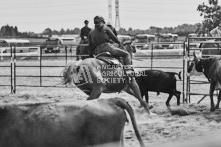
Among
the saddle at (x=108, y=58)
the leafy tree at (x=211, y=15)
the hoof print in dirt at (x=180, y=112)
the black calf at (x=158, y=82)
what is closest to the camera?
the saddle at (x=108, y=58)

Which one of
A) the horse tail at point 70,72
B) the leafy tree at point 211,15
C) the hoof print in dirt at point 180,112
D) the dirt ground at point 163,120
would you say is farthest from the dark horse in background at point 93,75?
the leafy tree at point 211,15

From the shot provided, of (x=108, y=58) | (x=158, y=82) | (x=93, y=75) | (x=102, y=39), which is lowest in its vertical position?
(x=158, y=82)

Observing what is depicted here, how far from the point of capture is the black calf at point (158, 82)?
10078 mm

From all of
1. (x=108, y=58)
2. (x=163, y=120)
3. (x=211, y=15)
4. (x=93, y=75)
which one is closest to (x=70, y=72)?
(x=93, y=75)

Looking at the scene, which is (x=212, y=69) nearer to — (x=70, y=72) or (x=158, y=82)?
(x=158, y=82)

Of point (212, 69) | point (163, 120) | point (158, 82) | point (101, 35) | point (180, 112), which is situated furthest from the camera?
point (158, 82)

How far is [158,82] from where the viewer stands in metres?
10.1

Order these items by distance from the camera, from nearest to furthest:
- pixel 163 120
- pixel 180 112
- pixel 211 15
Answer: pixel 163 120
pixel 180 112
pixel 211 15

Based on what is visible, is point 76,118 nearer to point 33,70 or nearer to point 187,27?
point 33,70

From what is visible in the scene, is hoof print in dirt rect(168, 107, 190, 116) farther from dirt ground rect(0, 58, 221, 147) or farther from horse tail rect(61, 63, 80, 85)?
horse tail rect(61, 63, 80, 85)

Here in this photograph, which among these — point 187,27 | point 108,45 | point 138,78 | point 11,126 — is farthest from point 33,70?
point 187,27

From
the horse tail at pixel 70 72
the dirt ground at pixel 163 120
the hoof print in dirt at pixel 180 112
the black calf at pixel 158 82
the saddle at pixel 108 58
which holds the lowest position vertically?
the dirt ground at pixel 163 120

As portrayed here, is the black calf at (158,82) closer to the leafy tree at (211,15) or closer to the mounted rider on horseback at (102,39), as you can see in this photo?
the mounted rider on horseback at (102,39)

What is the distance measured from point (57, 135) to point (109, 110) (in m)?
0.46
